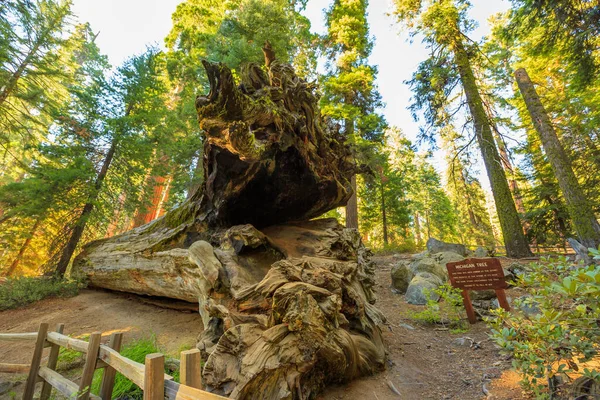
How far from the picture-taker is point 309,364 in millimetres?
2754

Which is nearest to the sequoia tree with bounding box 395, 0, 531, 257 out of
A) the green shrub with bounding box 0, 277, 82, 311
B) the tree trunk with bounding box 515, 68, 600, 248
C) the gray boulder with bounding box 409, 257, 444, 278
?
the tree trunk with bounding box 515, 68, 600, 248

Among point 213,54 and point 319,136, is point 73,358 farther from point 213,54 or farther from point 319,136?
point 213,54

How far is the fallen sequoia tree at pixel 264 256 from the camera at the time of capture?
2.76 m

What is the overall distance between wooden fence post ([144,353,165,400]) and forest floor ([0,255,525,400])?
71.3 inches

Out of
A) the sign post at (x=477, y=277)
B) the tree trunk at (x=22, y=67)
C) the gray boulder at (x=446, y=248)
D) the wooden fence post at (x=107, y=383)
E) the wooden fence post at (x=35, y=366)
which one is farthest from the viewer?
the tree trunk at (x=22, y=67)

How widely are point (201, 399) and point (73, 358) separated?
4045 mm

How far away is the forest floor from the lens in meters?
3.14

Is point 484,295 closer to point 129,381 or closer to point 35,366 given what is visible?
point 129,381

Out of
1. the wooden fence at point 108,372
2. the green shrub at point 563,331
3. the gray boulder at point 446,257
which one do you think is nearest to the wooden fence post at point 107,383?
the wooden fence at point 108,372

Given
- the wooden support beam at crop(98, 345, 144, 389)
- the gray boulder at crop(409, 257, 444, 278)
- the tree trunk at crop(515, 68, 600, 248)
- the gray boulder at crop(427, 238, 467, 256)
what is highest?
the tree trunk at crop(515, 68, 600, 248)

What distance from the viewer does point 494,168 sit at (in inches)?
378

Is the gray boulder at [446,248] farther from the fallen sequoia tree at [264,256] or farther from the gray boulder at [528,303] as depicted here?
the fallen sequoia tree at [264,256]

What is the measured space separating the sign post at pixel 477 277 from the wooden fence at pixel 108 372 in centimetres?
556

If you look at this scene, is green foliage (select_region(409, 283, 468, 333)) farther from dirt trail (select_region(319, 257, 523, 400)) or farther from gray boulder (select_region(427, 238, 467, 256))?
gray boulder (select_region(427, 238, 467, 256))
